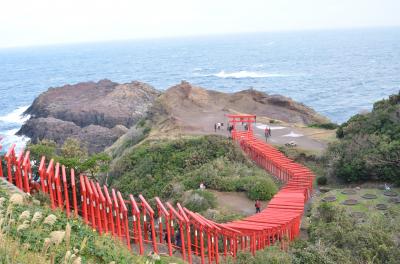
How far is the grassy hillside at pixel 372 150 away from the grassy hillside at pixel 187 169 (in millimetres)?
3799

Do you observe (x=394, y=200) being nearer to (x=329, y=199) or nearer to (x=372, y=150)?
(x=329, y=199)

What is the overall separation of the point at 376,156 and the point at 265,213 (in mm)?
7709

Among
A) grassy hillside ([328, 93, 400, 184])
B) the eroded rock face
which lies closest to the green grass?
grassy hillside ([328, 93, 400, 184])

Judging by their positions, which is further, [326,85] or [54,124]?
[326,85]

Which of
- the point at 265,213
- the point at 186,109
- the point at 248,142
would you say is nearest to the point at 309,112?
the point at 186,109

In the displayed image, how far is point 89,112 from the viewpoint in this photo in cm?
6606

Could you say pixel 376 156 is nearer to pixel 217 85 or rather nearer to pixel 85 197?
pixel 85 197

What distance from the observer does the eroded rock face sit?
55.9 meters

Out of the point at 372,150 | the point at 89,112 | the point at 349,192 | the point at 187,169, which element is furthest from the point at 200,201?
the point at 89,112

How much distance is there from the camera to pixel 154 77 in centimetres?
12900

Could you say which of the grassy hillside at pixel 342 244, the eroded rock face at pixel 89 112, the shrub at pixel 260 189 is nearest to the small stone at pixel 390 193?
the grassy hillside at pixel 342 244

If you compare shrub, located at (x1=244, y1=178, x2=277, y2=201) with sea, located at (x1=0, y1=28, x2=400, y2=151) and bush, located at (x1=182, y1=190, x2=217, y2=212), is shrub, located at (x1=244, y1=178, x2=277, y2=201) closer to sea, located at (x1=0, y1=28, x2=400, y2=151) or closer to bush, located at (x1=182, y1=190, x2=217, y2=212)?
bush, located at (x1=182, y1=190, x2=217, y2=212)

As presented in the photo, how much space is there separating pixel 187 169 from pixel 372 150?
9.51 meters

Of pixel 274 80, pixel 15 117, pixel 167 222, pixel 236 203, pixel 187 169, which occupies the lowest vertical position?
pixel 15 117
